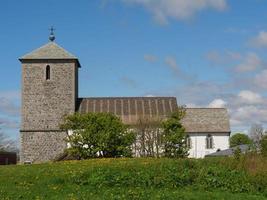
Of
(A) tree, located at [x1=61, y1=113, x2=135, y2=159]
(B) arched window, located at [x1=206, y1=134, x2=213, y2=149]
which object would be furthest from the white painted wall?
(A) tree, located at [x1=61, y1=113, x2=135, y2=159]

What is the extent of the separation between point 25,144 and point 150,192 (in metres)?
45.4

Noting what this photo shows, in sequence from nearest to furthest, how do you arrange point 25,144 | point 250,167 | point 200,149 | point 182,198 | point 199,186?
point 182,198 < point 199,186 < point 250,167 < point 25,144 < point 200,149

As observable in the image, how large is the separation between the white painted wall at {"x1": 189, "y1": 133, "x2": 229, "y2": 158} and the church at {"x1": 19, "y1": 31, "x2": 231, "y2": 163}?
6358 millimetres

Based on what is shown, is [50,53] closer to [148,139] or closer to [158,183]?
[148,139]

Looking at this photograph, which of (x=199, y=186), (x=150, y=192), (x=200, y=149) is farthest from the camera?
(x=200, y=149)

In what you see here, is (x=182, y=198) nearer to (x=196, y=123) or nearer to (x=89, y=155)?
(x=89, y=155)

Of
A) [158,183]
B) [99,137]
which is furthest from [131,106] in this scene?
[158,183]

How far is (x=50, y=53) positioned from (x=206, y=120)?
2115 centimetres

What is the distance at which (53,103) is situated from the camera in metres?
63.2

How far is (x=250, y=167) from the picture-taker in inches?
838

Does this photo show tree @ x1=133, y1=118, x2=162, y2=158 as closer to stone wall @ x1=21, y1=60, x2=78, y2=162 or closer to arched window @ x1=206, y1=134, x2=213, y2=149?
stone wall @ x1=21, y1=60, x2=78, y2=162

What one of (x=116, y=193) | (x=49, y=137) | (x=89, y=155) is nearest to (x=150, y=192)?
(x=116, y=193)

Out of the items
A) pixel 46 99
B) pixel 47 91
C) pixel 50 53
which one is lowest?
pixel 46 99

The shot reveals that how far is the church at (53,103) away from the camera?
6131 centimetres
